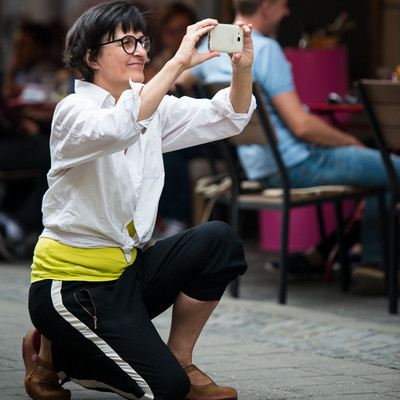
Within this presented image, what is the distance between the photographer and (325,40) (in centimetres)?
655

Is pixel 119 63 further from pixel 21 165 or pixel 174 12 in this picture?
pixel 174 12

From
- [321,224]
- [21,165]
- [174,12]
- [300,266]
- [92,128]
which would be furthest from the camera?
[174,12]

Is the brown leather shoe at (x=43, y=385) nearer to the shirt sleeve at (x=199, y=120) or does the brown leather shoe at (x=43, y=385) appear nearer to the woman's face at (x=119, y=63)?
the shirt sleeve at (x=199, y=120)

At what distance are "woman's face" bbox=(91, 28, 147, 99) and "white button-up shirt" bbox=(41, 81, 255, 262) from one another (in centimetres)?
6

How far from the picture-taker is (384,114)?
4.54 metres

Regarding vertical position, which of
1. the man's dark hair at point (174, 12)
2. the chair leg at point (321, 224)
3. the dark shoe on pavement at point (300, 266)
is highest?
the man's dark hair at point (174, 12)

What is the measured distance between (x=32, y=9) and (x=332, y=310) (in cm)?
624

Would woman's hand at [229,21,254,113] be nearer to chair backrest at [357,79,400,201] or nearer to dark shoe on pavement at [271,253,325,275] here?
chair backrest at [357,79,400,201]

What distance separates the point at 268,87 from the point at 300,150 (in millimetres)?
371

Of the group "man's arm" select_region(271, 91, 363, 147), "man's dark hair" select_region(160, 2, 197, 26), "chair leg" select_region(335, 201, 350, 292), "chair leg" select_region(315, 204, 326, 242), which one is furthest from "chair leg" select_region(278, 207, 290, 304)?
"man's dark hair" select_region(160, 2, 197, 26)

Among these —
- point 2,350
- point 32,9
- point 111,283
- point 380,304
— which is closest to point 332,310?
point 380,304

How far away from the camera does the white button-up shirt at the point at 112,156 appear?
2744 mm

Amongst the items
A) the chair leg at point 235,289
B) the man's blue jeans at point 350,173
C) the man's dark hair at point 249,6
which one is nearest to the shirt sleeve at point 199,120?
the man's blue jeans at point 350,173

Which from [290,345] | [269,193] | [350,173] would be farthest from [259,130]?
[290,345]
